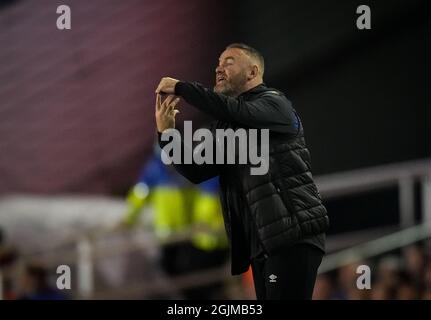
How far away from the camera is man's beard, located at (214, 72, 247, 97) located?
2789 mm

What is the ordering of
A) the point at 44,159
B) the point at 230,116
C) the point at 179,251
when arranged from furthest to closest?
the point at 44,159 → the point at 179,251 → the point at 230,116

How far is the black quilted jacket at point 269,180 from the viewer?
2.66m

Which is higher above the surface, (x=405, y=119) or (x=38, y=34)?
(x=38, y=34)

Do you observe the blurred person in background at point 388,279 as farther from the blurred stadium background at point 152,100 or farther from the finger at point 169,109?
the finger at point 169,109

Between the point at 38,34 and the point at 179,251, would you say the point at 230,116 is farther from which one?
the point at 38,34

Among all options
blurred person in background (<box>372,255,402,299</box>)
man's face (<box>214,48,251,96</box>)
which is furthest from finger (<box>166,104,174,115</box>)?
blurred person in background (<box>372,255,402,299</box>)

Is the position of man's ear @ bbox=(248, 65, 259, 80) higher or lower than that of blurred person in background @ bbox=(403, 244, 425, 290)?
higher

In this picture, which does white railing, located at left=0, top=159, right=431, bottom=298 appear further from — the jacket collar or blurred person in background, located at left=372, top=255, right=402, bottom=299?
the jacket collar

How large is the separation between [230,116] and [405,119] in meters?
3.96

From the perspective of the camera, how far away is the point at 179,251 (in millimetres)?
5719

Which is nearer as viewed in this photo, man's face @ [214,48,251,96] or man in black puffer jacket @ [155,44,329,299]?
man in black puffer jacket @ [155,44,329,299]

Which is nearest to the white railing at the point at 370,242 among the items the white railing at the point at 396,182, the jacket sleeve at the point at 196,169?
the white railing at the point at 396,182
